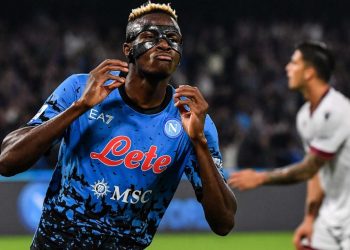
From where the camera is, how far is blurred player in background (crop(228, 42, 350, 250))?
234 inches

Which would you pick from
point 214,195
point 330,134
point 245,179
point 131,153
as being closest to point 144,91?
point 131,153

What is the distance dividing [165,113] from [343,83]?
14.7m

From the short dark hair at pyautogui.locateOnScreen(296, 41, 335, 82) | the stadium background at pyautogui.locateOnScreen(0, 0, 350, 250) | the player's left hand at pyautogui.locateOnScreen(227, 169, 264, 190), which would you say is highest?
the short dark hair at pyautogui.locateOnScreen(296, 41, 335, 82)

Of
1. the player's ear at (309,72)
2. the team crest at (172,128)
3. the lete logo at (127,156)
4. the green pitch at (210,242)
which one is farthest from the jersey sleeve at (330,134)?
the green pitch at (210,242)

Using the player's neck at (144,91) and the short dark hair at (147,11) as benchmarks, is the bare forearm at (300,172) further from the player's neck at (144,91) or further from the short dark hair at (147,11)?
the short dark hair at (147,11)

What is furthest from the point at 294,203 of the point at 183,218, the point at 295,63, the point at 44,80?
the point at 295,63

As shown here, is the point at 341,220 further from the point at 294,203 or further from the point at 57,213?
the point at 294,203

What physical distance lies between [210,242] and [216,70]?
5954 millimetres

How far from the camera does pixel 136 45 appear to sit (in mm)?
4324

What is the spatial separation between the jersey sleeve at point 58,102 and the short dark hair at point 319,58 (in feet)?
8.72

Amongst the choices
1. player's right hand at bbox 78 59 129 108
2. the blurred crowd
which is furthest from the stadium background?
player's right hand at bbox 78 59 129 108

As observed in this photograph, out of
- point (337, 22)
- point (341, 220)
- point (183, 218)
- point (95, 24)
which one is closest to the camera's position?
point (341, 220)

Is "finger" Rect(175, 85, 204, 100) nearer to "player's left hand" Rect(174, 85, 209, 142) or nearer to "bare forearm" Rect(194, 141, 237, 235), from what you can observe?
"player's left hand" Rect(174, 85, 209, 142)

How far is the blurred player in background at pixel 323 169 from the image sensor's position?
19.5 ft
